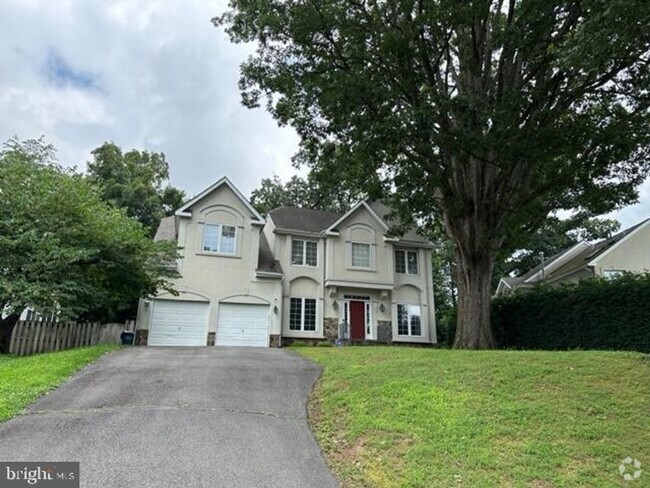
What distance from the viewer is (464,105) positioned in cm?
1188

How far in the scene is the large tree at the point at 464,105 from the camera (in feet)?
39.5

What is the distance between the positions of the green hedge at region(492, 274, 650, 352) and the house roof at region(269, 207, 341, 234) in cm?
1016

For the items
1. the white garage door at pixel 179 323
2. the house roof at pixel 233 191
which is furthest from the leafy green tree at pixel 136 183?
Result: the white garage door at pixel 179 323

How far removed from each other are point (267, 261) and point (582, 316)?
13684 mm

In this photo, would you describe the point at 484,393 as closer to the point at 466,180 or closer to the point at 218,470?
the point at 218,470

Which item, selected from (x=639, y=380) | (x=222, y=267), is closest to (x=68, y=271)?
(x=222, y=267)

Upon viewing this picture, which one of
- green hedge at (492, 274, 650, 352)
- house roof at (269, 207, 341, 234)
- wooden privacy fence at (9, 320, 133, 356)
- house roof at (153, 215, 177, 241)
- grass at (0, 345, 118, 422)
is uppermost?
house roof at (269, 207, 341, 234)

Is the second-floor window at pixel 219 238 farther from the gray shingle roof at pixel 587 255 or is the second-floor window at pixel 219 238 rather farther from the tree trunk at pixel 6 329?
the gray shingle roof at pixel 587 255

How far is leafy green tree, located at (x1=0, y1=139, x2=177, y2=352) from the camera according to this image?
501 inches

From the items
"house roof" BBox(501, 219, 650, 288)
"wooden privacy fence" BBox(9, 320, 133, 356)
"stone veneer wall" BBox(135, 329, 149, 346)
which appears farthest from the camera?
"house roof" BBox(501, 219, 650, 288)

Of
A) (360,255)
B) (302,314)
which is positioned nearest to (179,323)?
(302,314)

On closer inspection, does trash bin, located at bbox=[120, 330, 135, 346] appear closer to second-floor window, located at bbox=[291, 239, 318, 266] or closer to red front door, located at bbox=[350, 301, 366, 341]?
second-floor window, located at bbox=[291, 239, 318, 266]

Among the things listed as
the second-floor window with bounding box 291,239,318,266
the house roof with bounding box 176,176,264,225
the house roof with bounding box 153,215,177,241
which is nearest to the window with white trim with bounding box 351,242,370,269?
the second-floor window with bounding box 291,239,318,266

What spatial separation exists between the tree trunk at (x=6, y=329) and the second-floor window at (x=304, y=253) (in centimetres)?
1207
